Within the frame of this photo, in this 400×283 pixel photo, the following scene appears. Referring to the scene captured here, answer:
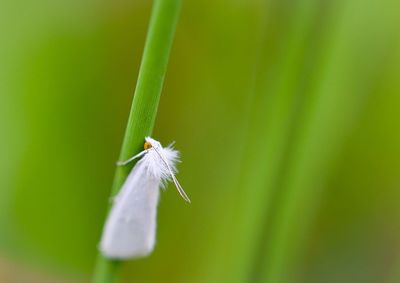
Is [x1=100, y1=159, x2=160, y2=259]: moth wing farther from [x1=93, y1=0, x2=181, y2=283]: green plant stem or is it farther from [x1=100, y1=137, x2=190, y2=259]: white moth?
[x1=93, y1=0, x2=181, y2=283]: green plant stem

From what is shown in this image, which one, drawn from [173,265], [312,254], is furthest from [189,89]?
[312,254]

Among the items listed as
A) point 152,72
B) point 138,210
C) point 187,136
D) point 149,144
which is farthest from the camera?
point 187,136

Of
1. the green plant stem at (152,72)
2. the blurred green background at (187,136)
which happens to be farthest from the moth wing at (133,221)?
the blurred green background at (187,136)

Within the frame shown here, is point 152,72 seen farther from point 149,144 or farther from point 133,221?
point 133,221

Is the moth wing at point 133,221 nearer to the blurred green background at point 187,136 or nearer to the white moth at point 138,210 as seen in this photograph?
the white moth at point 138,210

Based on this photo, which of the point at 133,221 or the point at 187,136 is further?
the point at 187,136

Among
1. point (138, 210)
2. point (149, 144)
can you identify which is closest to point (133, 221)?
point (138, 210)
